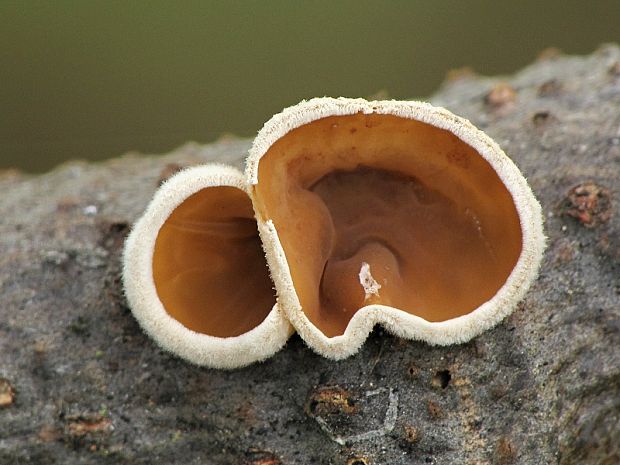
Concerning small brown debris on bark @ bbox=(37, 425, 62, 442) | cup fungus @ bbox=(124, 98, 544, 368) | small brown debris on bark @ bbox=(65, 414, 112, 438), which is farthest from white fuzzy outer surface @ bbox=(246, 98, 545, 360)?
small brown debris on bark @ bbox=(37, 425, 62, 442)

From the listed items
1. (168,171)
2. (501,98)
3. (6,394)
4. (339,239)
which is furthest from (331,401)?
(501,98)

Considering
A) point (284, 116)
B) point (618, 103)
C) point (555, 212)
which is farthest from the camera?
point (618, 103)

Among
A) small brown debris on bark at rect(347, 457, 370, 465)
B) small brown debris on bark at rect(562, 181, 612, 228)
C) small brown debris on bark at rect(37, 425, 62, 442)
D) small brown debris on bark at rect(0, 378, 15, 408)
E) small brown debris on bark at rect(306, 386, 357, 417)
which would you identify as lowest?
small brown debris on bark at rect(347, 457, 370, 465)

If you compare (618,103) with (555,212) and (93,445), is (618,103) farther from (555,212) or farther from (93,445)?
(93,445)

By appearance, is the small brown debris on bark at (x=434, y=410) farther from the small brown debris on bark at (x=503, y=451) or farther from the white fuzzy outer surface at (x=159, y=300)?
the white fuzzy outer surface at (x=159, y=300)

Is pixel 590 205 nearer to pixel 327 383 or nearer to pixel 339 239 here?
pixel 339 239

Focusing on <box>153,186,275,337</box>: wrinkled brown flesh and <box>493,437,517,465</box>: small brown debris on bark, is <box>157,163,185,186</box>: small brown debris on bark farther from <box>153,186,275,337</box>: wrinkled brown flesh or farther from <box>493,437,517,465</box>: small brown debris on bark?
<box>493,437,517,465</box>: small brown debris on bark

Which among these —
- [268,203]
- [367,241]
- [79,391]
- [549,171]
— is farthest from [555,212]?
[79,391]
